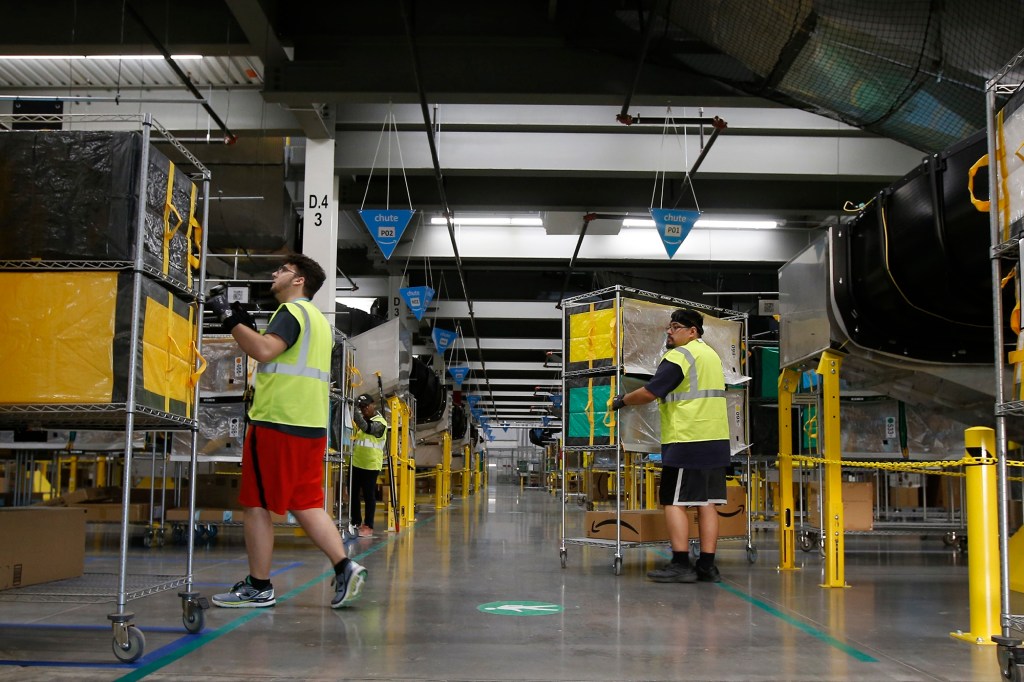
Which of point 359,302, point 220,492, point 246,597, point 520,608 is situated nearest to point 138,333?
point 246,597

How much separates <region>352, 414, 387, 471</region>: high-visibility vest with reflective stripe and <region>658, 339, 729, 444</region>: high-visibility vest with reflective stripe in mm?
4597

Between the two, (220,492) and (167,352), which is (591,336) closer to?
(220,492)

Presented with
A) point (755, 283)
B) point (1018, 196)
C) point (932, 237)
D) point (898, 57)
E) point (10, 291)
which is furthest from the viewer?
point (755, 283)

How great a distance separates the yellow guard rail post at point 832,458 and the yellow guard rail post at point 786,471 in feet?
2.07

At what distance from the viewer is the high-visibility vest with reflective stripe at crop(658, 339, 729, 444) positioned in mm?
6164

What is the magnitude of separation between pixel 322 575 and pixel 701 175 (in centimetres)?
807

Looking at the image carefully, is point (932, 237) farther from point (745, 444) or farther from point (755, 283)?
point (755, 283)

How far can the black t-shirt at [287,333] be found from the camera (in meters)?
4.41

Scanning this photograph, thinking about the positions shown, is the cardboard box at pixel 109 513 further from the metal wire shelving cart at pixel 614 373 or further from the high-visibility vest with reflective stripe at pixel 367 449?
the metal wire shelving cart at pixel 614 373

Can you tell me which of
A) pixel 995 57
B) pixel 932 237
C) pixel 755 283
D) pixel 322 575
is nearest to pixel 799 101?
pixel 995 57

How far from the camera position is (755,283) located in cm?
1784

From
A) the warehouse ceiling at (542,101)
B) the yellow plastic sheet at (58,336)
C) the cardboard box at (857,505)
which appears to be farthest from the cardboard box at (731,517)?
the yellow plastic sheet at (58,336)

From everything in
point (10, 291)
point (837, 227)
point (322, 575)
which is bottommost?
point (322, 575)

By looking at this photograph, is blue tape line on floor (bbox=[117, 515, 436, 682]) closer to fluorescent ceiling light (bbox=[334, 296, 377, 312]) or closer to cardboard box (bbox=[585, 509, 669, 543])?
cardboard box (bbox=[585, 509, 669, 543])
